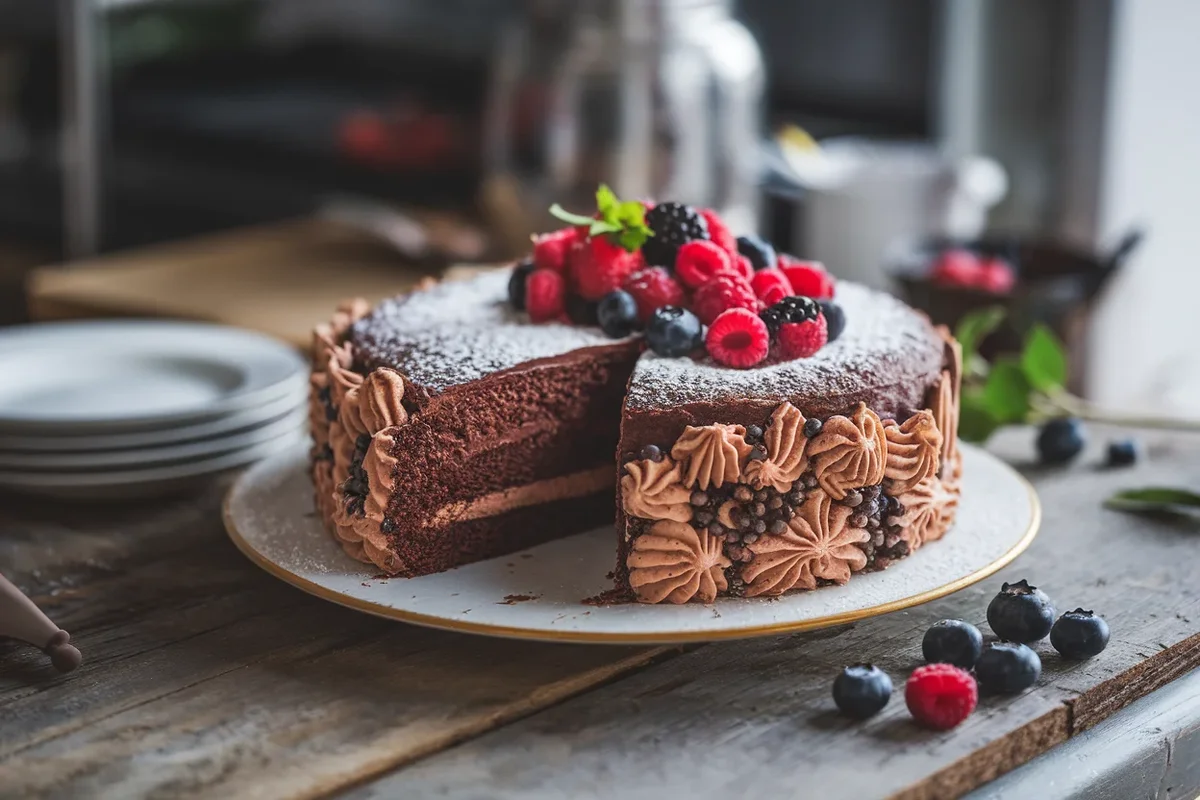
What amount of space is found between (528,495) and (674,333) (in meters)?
0.36

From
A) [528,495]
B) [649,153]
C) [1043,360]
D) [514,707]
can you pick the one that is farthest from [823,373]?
[649,153]

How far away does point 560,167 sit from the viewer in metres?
3.82

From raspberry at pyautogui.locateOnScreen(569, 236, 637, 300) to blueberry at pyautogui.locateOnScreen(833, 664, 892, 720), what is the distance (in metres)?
0.77

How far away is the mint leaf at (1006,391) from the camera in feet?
8.41

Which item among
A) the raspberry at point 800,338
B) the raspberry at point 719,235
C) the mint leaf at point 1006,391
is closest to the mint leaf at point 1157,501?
the mint leaf at point 1006,391

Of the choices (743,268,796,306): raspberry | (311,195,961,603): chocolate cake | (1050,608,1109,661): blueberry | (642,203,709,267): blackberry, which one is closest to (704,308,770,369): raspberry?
(311,195,961,603): chocolate cake

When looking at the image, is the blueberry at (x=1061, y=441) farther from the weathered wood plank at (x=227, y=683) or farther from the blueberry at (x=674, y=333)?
the weathered wood plank at (x=227, y=683)

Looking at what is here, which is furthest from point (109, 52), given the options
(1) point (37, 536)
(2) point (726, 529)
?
(2) point (726, 529)

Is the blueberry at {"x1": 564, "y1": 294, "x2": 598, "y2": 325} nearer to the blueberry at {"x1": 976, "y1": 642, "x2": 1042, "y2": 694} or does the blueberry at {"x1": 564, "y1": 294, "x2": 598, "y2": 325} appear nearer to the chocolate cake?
the chocolate cake

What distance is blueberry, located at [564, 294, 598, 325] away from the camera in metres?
2.17

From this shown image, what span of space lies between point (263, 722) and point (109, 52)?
11.1 feet

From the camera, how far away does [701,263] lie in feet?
6.88

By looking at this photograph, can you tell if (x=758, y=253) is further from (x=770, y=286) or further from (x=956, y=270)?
(x=956, y=270)

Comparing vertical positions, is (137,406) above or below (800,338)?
below
